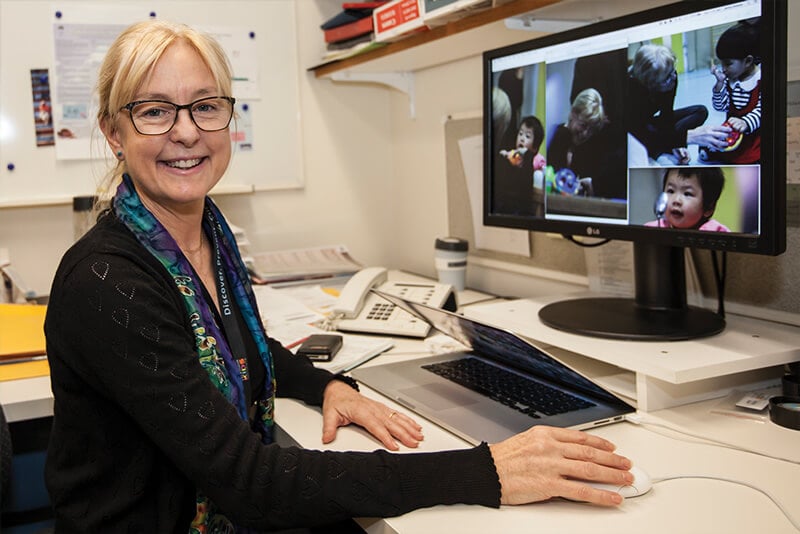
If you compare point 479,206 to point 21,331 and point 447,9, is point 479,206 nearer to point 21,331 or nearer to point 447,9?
point 447,9

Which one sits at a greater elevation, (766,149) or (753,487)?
(766,149)

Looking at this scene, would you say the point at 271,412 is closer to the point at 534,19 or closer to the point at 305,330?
the point at 305,330

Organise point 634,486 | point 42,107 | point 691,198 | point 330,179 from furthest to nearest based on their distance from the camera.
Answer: point 330,179 → point 42,107 → point 691,198 → point 634,486

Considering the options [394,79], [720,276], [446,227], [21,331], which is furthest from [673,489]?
[394,79]

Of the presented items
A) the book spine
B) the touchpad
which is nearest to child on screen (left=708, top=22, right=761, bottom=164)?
the touchpad

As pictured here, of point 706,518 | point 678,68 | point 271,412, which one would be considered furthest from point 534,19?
point 706,518

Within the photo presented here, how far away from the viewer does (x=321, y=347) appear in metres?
1.22

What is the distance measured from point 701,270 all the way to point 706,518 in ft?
1.97

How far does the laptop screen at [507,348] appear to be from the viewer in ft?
2.89

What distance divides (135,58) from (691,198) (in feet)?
2.24

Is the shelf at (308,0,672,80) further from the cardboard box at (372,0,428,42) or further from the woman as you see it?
the woman

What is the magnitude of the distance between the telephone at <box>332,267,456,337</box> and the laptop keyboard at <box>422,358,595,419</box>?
0.76 ft

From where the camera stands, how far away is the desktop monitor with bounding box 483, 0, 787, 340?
0.86 meters

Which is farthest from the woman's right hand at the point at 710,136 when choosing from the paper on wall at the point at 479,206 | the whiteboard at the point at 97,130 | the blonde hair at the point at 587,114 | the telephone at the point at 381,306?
the whiteboard at the point at 97,130
